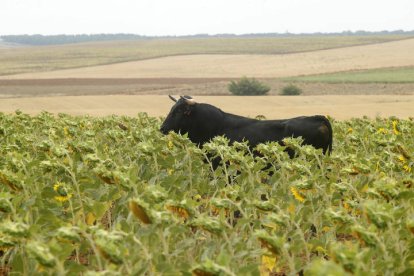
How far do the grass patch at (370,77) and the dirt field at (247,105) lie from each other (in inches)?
553

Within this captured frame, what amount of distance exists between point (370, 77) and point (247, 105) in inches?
1005

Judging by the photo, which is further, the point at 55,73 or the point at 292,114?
the point at 55,73

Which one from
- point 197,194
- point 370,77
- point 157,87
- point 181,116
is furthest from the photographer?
point 370,77

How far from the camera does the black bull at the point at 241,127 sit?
1188cm

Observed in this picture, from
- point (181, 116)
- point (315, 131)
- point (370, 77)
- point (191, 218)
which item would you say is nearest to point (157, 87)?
point (370, 77)

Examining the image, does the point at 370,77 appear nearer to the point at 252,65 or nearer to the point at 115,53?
the point at 252,65

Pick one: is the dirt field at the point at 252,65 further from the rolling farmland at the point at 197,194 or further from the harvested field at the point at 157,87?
the rolling farmland at the point at 197,194

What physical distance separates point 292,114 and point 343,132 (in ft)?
73.0

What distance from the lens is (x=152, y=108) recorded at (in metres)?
42.4

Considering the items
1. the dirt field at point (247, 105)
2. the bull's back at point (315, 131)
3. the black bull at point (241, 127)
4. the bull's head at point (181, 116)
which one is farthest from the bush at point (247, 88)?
the bull's back at point (315, 131)

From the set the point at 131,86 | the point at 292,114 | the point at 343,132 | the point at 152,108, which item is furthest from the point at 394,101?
the point at 343,132

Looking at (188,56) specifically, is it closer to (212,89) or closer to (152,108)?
(212,89)

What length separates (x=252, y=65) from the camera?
297ft

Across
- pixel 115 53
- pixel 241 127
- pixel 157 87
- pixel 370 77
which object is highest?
pixel 241 127
